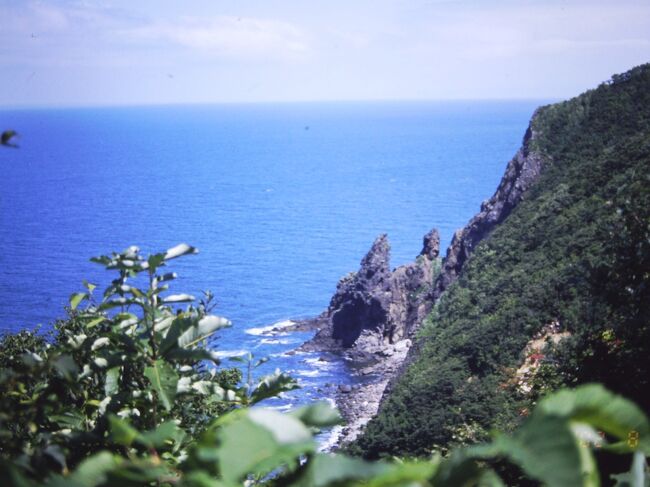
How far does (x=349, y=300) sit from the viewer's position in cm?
7331

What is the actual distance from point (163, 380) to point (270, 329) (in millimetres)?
75138

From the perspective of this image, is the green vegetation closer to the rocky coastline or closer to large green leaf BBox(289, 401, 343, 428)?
large green leaf BBox(289, 401, 343, 428)

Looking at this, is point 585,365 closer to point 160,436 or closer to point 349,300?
point 160,436

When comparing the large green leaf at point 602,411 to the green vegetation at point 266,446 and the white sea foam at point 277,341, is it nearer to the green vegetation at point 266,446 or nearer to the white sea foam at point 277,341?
the green vegetation at point 266,446

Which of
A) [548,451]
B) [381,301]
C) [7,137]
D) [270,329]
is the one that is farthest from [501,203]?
[548,451]

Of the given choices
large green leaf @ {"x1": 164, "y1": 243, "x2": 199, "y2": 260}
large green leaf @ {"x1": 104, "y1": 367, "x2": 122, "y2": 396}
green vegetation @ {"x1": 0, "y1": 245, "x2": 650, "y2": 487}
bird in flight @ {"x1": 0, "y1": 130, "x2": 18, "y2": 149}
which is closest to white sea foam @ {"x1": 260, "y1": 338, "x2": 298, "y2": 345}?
large green leaf @ {"x1": 104, "y1": 367, "x2": 122, "y2": 396}

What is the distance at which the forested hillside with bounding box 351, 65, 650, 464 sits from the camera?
42.2ft

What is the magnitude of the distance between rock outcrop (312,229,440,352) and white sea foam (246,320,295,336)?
20.8ft

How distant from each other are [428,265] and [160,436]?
7236 centimetres

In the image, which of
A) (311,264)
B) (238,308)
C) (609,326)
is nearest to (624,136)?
(609,326)

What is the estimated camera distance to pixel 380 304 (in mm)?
71062

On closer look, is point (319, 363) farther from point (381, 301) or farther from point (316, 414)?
point (316, 414)

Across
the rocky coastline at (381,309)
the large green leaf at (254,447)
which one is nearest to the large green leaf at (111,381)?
the large green leaf at (254,447)

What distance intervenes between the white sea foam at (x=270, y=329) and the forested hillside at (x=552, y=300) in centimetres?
2882
